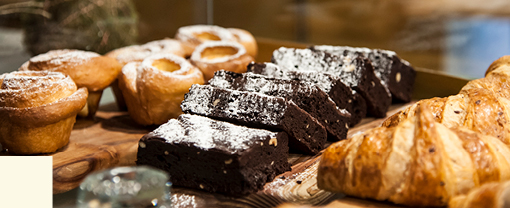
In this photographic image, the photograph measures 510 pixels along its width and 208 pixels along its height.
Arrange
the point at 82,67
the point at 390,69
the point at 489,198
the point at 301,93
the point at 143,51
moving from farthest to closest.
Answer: the point at 143,51
the point at 390,69
the point at 82,67
the point at 301,93
the point at 489,198

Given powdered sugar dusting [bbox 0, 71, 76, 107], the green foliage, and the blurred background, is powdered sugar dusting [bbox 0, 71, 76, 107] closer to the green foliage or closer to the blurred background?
the blurred background

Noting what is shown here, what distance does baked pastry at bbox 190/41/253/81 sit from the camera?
2.69 m

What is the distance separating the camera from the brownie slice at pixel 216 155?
1.61 m

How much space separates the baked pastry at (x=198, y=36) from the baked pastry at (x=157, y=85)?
0.67 meters

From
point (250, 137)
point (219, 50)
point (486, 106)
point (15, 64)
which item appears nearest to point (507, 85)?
point (486, 106)

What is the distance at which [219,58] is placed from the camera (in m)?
2.85

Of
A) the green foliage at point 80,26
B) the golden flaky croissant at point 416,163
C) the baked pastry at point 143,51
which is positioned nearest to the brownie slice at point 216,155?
the golden flaky croissant at point 416,163

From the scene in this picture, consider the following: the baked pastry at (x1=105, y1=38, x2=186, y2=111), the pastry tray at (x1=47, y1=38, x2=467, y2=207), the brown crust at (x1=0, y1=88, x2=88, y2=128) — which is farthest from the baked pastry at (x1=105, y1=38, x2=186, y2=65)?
the brown crust at (x1=0, y1=88, x2=88, y2=128)

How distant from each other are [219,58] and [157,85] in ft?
2.00

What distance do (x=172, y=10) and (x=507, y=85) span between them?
388cm

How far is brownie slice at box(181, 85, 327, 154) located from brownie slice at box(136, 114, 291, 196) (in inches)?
3.1

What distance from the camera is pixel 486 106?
1634mm

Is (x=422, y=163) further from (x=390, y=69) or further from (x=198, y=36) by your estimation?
(x=198, y=36)

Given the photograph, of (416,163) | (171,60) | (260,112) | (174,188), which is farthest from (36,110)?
(416,163)
